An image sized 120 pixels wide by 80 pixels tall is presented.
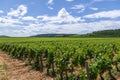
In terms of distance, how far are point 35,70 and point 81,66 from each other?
5.88 metres

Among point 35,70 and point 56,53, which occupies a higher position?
point 56,53

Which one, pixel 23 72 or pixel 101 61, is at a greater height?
pixel 101 61

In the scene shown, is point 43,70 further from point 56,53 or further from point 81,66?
point 81,66

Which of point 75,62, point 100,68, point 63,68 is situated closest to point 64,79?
point 63,68

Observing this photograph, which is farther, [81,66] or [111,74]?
[81,66]

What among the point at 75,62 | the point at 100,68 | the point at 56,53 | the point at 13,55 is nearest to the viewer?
the point at 100,68

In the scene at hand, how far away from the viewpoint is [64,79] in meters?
19.8

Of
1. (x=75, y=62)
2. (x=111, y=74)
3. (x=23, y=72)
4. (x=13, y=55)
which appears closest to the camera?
(x=111, y=74)

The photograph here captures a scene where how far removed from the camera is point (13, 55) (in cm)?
4278

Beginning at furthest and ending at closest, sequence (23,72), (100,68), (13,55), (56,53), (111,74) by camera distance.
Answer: (13,55) < (23,72) < (56,53) < (111,74) < (100,68)

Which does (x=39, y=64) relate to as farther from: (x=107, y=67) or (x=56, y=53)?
(x=107, y=67)

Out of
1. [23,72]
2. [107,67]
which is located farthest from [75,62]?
[23,72]

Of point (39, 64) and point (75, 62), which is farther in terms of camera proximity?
point (39, 64)

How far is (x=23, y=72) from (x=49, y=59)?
321cm
